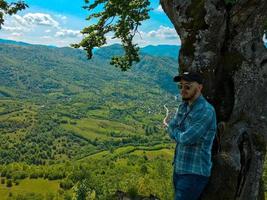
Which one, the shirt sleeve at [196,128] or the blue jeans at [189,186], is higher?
the shirt sleeve at [196,128]

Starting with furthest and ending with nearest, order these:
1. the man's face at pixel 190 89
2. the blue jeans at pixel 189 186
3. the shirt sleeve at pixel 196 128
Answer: the man's face at pixel 190 89, the blue jeans at pixel 189 186, the shirt sleeve at pixel 196 128

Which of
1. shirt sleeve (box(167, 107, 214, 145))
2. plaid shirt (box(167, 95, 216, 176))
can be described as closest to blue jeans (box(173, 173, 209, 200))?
plaid shirt (box(167, 95, 216, 176))

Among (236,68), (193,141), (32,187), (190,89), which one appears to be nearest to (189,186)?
(193,141)

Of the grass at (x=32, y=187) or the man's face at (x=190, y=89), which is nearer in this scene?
the man's face at (x=190, y=89)

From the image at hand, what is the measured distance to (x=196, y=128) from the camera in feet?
27.8

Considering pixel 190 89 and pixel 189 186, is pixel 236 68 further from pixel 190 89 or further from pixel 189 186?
pixel 189 186

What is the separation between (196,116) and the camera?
8.62m

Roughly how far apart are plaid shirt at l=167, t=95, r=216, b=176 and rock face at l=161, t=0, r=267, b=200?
4.45 feet

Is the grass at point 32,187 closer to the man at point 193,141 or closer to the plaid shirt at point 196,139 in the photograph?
the man at point 193,141

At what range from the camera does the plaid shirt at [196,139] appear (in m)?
8.52

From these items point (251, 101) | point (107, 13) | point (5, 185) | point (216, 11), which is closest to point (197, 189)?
point (251, 101)

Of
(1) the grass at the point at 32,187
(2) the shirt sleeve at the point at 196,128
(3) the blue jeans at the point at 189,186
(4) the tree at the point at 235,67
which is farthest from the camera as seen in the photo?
(1) the grass at the point at 32,187

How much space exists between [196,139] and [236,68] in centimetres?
286

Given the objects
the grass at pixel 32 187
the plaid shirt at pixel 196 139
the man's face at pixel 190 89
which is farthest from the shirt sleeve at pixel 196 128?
the grass at pixel 32 187
